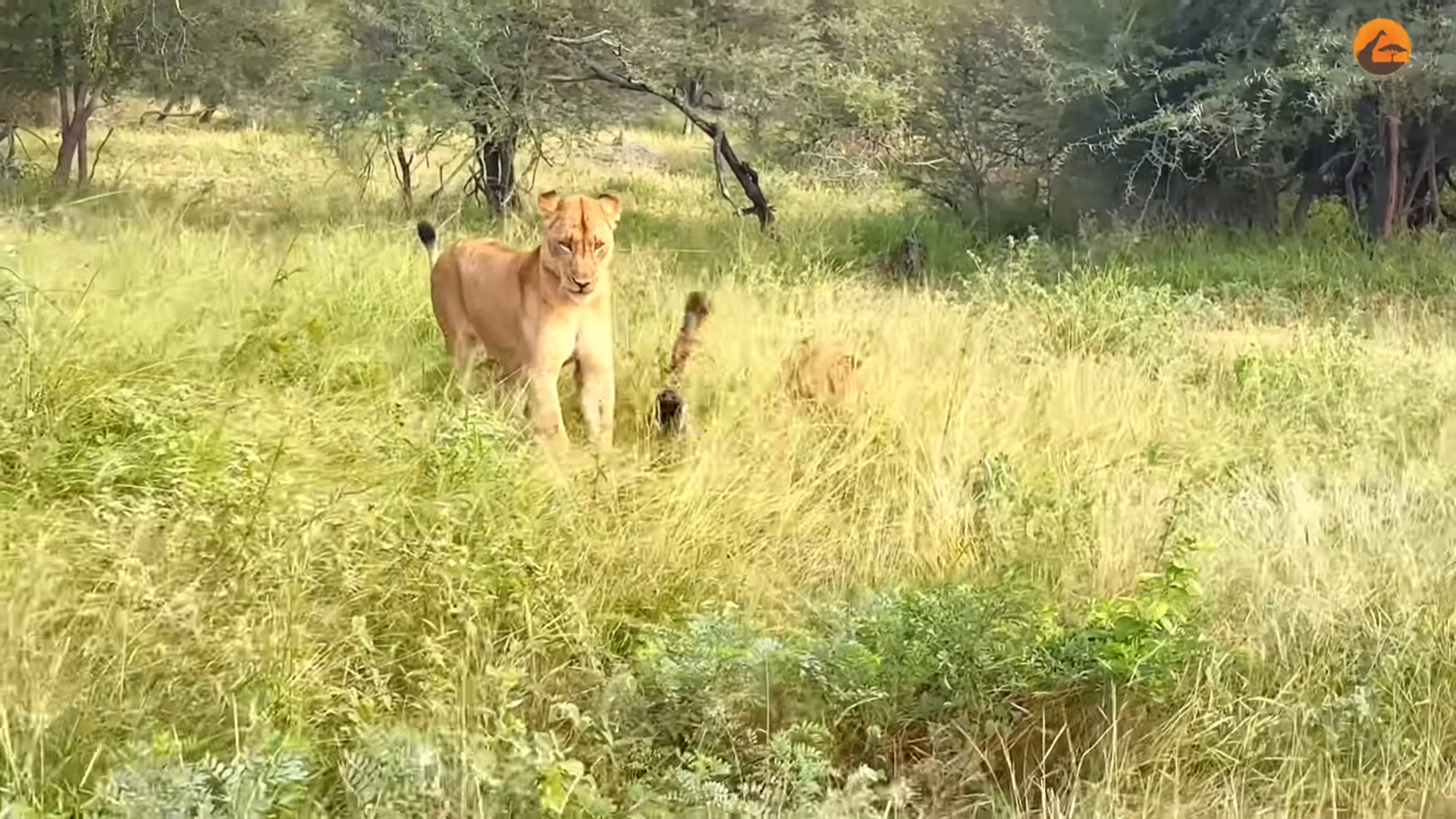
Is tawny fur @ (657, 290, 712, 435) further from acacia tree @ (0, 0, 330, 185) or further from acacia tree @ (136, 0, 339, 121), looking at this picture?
acacia tree @ (136, 0, 339, 121)

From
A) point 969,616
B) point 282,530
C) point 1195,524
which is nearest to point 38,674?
point 282,530

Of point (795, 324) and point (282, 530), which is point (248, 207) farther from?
point (282, 530)

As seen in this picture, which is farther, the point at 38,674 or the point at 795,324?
the point at 795,324

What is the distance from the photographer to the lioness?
4.25 meters

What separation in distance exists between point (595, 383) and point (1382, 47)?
22.9 ft

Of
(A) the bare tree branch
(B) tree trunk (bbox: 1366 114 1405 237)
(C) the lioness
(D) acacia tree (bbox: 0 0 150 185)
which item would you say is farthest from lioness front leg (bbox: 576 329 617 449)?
(D) acacia tree (bbox: 0 0 150 185)

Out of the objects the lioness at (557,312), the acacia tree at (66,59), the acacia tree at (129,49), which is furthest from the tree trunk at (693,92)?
the lioness at (557,312)

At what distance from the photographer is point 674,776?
2.40m

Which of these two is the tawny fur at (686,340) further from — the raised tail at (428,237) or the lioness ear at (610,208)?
the raised tail at (428,237)

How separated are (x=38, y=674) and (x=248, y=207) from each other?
30.5 ft

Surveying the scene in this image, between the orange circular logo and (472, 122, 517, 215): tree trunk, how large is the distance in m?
6.34

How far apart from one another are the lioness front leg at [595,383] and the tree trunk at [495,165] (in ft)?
21.4

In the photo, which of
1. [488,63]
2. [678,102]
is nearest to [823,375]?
[488,63]

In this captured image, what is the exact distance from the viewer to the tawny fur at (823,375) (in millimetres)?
4527
